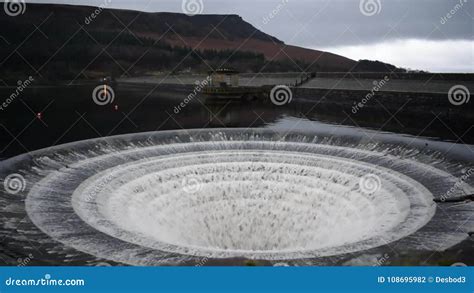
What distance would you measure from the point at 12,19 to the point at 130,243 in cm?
11096

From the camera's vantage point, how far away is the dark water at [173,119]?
23672 mm

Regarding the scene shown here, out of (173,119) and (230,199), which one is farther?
(173,119)

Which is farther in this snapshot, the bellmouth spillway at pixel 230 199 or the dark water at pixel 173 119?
the dark water at pixel 173 119

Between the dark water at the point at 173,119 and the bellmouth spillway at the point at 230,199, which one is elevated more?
the dark water at the point at 173,119

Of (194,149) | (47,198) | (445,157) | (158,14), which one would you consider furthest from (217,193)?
(158,14)

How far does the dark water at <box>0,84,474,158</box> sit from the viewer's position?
23.7m

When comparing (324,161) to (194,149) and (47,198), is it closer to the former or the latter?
(194,149)

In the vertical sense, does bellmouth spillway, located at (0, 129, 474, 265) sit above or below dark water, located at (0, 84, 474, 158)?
below

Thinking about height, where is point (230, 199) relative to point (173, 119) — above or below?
below

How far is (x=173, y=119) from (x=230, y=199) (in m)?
15.2

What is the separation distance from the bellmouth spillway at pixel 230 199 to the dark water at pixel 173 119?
13.5 feet

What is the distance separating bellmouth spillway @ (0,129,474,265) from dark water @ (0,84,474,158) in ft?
13.5

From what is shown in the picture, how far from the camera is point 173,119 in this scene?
30.9 metres

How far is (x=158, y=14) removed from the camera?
456 feet
